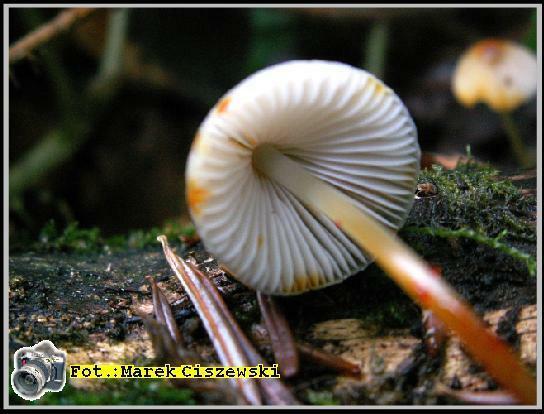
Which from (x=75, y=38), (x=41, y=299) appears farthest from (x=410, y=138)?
(x=75, y=38)

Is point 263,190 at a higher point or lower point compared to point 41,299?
higher

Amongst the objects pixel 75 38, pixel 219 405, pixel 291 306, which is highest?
pixel 75 38

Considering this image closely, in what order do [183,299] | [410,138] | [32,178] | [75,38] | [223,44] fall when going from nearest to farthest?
[410,138] → [183,299] → [32,178] → [75,38] → [223,44]

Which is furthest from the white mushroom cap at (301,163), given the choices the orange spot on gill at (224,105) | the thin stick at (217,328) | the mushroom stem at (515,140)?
the mushroom stem at (515,140)

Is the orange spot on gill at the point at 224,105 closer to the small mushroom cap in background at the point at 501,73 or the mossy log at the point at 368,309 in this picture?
the mossy log at the point at 368,309

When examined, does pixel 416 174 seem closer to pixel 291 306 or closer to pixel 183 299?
pixel 291 306
